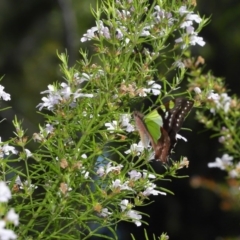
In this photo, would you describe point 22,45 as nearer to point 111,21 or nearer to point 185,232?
point 185,232

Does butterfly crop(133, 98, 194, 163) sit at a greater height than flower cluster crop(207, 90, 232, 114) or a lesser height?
greater

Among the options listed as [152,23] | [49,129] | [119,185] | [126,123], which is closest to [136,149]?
[126,123]

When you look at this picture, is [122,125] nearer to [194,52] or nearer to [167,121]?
[167,121]

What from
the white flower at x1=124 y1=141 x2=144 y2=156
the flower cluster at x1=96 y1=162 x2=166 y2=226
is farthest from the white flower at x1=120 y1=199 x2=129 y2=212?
the white flower at x1=124 y1=141 x2=144 y2=156

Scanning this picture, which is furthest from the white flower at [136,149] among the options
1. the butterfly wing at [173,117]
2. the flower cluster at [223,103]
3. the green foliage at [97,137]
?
the flower cluster at [223,103]

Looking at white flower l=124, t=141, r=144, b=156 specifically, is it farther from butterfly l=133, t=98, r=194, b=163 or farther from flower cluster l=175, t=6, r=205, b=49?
flower cluster l=175, t=6, r=205, b=49

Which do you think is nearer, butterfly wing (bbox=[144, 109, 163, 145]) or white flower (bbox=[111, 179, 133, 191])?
white flower (bbox=[111, 179, 133, 191])

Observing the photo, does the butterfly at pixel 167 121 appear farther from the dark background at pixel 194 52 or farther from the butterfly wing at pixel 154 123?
the dark background at pixel 194 52

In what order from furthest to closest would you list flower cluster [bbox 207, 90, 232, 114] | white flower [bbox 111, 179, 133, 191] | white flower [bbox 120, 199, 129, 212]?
flower cluster [bbox 207, 90, 232, 114] → white flower [bbox 120, 199, 129, 212] → white flower [bbox 111, 179, 133, 191]

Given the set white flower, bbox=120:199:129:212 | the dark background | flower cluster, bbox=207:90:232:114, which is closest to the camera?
white flower, bbox=120:199:129:212
